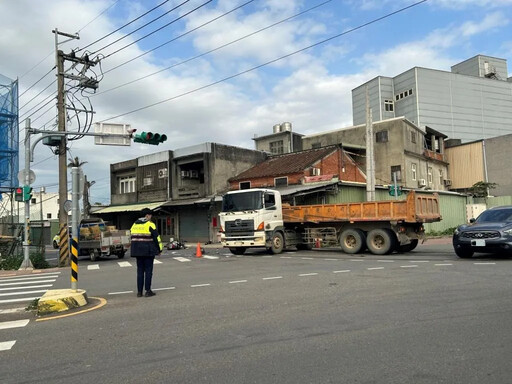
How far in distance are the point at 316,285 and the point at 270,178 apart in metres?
23.2

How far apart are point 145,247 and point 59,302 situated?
1889 millimetres

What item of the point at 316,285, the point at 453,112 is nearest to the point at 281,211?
the point at 316,285

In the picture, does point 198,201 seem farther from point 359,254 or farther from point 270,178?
point 359,254

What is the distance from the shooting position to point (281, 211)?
20.4 metres

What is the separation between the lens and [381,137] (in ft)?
124

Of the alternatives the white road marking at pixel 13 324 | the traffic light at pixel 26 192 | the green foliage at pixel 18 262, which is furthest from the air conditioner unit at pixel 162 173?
the white road marking at pixel 13 324

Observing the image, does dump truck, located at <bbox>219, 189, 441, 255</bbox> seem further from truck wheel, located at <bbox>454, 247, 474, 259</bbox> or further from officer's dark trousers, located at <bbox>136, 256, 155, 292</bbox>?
officer's dark trousers, located at <bbox>136, 256, 155, 292</bbox>

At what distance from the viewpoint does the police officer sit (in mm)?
9086

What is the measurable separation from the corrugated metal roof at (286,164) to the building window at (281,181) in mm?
358

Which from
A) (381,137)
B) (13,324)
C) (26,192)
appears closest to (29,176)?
(26,192)

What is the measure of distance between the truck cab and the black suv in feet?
25.5

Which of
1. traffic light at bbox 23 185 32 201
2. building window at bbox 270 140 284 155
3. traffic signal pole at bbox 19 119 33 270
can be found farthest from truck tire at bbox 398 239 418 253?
building window at bbox 270 140 284 155

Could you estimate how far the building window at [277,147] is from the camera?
153ft

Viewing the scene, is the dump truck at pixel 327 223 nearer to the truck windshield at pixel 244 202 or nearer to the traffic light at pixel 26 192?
the truck windshield at pixel 244 202
